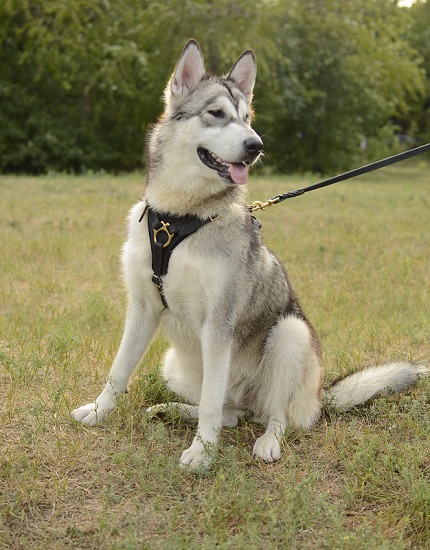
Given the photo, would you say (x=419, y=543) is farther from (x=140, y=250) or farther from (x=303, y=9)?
(x=303, y=9)

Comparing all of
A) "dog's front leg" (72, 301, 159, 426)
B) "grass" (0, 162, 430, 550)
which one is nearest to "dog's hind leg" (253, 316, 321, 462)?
"grass" (0, 162, 430, 550)

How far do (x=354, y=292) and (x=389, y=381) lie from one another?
2742mm

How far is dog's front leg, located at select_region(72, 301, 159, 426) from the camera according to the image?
348cm

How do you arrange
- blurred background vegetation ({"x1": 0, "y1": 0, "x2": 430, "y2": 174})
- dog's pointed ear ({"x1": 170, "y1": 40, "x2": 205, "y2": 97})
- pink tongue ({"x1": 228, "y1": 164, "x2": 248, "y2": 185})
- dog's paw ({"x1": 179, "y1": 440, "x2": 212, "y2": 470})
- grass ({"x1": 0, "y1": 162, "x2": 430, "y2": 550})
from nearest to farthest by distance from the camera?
grass ({"x1": 0, "y1": 162, "x2": 430, "y2": 550}) → dog's paw ({"x1": 179, "y1": 440, "x2": 212, "y2": 470}) → pink tongue ({"x1": 228, "y1": 164, "x2": 248, "y2": 185}) → dog's pointed ear ({"x1": 170, "y1": 40, "x2": 205, "y2": 97}) → blurred background vegetation ({"x1": 0, "y1": 0, "x2": 430, "y2": 174})

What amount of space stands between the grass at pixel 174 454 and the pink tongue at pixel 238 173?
127 centimetres

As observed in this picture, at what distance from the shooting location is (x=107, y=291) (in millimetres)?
6273

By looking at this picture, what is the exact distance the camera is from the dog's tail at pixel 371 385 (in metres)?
3.71

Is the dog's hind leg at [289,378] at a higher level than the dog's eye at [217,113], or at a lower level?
lower

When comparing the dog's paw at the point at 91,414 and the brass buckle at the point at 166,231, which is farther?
the dog's paw at the point at 91,414

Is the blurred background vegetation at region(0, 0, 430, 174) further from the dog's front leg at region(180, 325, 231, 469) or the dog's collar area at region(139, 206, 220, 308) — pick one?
the dog's front leg at region(180, 325, 231, 469)

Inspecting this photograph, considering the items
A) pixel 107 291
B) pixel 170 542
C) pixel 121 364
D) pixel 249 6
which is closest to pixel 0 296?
pixel 107 291

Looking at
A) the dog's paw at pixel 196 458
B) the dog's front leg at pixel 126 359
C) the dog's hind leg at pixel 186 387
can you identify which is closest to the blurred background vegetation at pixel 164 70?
the dog's hind leg at pixel 186 387

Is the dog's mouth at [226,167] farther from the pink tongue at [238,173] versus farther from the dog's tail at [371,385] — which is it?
the dog's tail at [371,385]

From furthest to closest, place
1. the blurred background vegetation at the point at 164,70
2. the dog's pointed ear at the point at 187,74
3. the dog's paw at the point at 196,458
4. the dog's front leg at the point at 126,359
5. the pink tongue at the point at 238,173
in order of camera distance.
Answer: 1. the blurred background vegetation at the point at 164,70
2. the dog's front leg at the point at 126,359
3. the dog's pointed ear at the point at 187,74
4. the pink tongue at the point at 238,173
5. the dog's paw at the point at 196,458
